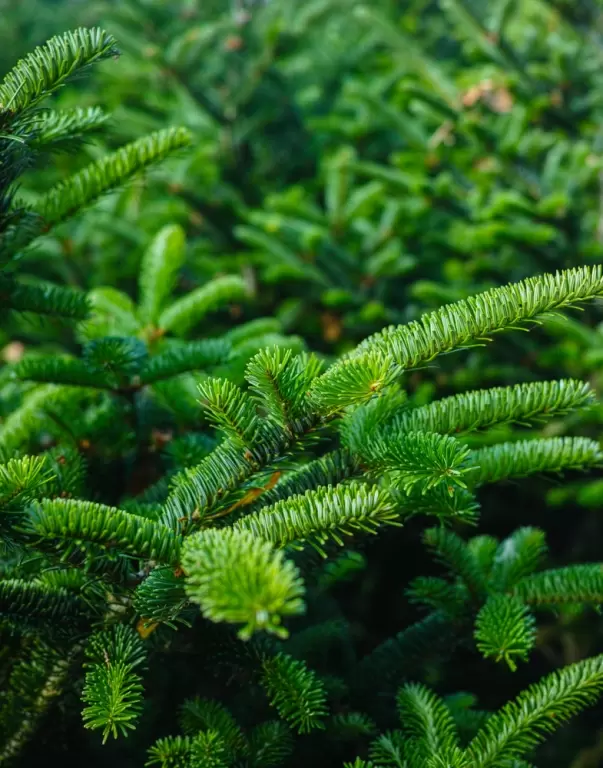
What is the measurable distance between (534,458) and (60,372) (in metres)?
0.68

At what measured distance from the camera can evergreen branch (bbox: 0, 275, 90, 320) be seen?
99 centimetres

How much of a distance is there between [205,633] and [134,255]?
1425 mm

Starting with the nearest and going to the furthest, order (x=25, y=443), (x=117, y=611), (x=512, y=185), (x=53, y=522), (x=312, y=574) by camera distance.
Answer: (x=53, y=522), (x=117, y=611), (x=312, y=574), (x=25, y=443), (x=512, y=185)

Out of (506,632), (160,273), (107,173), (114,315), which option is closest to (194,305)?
(160,273)

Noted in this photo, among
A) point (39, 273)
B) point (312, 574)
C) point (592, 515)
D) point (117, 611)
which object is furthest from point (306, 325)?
point (117, 611)

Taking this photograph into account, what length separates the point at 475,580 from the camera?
991mm

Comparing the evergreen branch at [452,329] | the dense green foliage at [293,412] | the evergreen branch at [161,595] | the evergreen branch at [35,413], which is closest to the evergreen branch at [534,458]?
the dense green foliage at [293,412]

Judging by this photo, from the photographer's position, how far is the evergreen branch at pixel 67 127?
962 millimetres

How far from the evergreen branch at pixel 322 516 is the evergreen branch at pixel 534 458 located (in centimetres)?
28

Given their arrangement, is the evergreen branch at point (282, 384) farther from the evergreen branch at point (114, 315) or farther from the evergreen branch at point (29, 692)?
the evergreen branch at point (114, 315)

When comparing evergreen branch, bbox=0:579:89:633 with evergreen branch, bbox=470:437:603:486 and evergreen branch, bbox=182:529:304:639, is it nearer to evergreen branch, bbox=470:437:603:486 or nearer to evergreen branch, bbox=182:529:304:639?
evergreen branch, bbox=182:529:304:639

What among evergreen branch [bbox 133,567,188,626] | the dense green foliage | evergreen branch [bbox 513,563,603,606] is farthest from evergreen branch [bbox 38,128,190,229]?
evergreen branch [bbox 513,563,603,606]

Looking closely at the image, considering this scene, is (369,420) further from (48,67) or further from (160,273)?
(160,273)

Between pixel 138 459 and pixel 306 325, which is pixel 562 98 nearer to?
pixel 306 325
